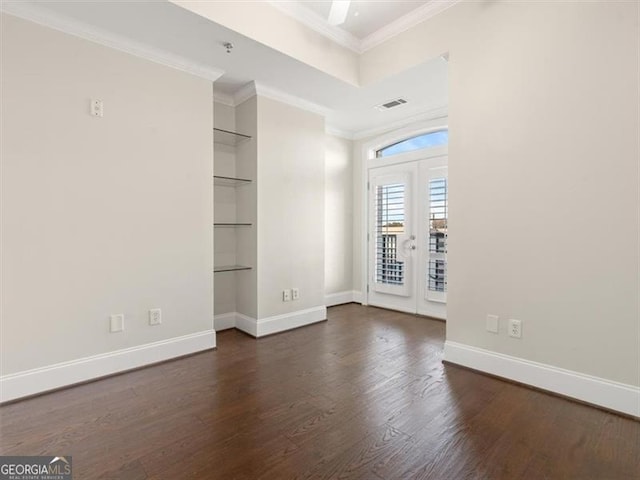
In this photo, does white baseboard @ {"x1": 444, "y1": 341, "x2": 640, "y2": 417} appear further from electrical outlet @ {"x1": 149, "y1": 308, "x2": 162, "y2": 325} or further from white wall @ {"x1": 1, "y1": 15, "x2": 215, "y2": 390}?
electrical outlet @ {"x1": 149, "y1": 308, "x2": 162, "y2": 325}

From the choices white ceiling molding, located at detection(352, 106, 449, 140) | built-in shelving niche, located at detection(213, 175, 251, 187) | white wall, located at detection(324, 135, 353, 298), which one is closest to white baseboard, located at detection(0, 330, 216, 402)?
built-in shelving niche, located at detection(213, 175, 251, 187)

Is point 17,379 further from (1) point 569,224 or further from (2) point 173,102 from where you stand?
(1) point 569,224

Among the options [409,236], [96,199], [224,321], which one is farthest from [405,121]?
[96,199]

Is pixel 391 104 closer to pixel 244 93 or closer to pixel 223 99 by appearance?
pixel 244 93

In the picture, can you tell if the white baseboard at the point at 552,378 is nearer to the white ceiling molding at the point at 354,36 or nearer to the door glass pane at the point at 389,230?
the door glass pane at the point at 389,230

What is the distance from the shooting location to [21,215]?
7.65ft

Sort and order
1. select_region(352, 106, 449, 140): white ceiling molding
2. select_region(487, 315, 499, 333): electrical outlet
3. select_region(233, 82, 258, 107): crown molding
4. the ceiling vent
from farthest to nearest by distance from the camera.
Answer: select_region(352, 106, 449, 140): white ceiling molding → the ceiling vent → select_region(233, 82, 258, 107): crown molding → select_region(487, 315, 499, 333): electrical outlet

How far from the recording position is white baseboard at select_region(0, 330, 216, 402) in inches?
90.8

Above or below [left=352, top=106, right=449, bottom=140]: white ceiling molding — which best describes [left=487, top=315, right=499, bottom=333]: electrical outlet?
below

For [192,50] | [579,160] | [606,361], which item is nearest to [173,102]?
[192,50]

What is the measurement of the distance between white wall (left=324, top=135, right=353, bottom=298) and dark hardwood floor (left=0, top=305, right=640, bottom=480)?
7.60ft

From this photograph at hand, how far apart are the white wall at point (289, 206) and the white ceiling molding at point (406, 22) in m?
1.10

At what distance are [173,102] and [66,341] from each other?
2.27 m

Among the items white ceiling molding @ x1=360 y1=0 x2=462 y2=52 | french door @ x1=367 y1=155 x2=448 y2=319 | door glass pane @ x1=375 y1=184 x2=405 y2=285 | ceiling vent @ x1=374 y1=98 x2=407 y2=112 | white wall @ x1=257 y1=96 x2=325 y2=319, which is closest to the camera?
white ceiling molding @ x1=360 y1=0 x2=462 y2=52
